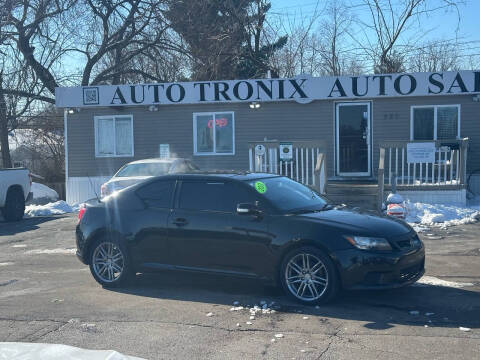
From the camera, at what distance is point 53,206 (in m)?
17.1

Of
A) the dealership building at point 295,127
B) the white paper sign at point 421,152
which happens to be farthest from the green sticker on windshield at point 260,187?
the white paper sign at point 421,152

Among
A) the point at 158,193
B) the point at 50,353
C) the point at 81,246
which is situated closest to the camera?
the point at 50,353

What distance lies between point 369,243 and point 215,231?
6.01 feet

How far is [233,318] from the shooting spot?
5.91 meters

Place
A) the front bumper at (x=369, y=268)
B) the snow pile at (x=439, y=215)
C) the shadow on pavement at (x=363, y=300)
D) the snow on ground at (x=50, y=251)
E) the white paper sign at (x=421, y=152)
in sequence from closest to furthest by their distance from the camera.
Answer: the shadow on pavement at (x=363, y=300) → the front bumper at (x=369, y=268) → the snow on ground at (x=50, y=251) → the snow pile at (x=439, y=215) → the white paper sign at (x=421, y=152)

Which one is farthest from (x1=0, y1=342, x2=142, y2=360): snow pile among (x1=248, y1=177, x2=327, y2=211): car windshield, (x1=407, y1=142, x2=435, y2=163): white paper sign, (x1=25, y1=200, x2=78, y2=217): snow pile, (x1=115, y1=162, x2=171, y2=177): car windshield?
(x1=25, y1=200, x2=78, y2=217): snow pile

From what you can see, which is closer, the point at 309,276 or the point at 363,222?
the point at 309,276

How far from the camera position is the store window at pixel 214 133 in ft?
57.0

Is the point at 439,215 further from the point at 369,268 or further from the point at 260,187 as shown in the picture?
the point at 369,268

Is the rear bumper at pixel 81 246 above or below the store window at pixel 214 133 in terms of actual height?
below

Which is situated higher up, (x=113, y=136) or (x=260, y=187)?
(x=113, y=136)

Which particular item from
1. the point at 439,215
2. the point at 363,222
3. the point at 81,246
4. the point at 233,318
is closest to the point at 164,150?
the point at 439,215

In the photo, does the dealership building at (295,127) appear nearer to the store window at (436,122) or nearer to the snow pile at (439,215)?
the store window at (436,122)

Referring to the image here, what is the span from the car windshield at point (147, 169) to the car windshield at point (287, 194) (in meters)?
6.22
